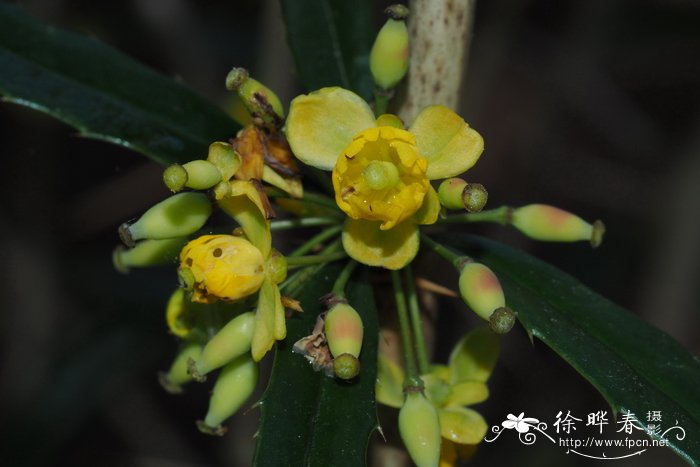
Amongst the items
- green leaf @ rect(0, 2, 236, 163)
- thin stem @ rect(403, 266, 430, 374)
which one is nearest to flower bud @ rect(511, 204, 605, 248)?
thin stem @ rect(403, 266, 430, 374)

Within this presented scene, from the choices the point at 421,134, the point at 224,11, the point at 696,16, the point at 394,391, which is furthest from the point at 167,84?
the point at 696,16

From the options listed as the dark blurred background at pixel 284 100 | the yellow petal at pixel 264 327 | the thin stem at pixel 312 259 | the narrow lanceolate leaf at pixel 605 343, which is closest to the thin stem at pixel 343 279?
the thin stem at pixel 312 259

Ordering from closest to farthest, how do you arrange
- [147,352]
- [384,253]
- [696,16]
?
[384,253], [147,352], [696,16]

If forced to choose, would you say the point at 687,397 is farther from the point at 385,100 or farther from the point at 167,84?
the point at 167,84

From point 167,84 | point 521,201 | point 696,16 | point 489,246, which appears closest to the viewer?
point 489,246

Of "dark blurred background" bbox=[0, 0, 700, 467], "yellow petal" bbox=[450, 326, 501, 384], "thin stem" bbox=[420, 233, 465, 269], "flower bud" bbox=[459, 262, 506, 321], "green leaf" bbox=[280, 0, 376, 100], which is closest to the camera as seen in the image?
"flower bud" bbox=[459, 262, 506, 321]

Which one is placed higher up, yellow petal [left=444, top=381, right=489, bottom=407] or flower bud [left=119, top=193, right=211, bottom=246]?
flower bud [left=119, top=193, right=211, bottom=246]

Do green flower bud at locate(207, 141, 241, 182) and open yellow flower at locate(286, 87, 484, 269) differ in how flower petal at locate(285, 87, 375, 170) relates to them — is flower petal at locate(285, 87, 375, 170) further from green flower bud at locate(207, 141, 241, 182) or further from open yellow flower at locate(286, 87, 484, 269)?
green flower bud at locate(207, 141, 241, 182)

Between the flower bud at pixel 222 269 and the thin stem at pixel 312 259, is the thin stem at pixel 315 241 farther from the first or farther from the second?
the flower bud at pixel 222 269
